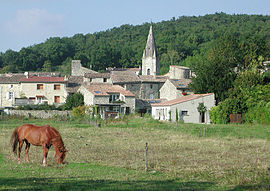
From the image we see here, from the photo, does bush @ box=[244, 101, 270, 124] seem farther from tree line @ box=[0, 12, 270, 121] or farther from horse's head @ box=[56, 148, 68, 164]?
horse's head @ box=[56, 148, 68, 164]

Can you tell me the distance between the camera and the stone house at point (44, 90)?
228 feet

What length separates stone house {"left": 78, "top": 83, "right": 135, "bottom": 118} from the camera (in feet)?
196

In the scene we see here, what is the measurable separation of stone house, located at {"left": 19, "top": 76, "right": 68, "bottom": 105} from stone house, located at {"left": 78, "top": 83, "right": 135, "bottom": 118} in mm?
7433

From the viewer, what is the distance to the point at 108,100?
199 feet

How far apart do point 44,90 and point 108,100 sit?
15.3 meters

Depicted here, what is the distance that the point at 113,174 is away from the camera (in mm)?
14172

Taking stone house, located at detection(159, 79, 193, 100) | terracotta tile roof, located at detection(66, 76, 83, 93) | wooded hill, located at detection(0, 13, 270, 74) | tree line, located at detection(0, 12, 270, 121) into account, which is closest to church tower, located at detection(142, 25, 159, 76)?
tree line, located at detection(0, 12, 270, 121)

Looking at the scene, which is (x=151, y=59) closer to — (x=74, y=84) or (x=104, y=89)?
(x=74, y=84)

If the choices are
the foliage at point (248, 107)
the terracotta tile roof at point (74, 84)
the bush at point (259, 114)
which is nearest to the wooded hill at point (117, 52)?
the terracotta tile roof at point (74, 84)

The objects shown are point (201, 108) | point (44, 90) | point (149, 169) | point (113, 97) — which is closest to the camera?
point (149, 169)

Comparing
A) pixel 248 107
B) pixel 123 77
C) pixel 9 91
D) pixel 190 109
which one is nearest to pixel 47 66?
pixel 9 91

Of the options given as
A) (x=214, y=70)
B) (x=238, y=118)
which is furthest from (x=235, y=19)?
(x=238, y=118)

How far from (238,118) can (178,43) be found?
87.3 m

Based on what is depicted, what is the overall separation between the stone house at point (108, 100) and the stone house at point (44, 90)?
743 cm
